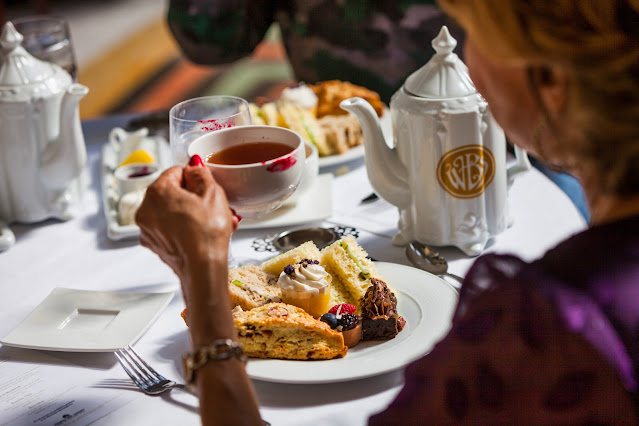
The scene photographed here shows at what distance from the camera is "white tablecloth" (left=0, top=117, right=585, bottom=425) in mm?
874

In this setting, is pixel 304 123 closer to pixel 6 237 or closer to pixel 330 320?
pixel 6 237

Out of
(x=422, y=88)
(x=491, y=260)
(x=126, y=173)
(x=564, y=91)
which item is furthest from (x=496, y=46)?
(x=126, y=173)

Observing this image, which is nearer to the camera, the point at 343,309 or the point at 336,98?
the point at 343,309

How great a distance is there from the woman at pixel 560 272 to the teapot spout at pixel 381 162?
57cm

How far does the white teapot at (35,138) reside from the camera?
1.36 metres

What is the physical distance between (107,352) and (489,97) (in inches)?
25.2

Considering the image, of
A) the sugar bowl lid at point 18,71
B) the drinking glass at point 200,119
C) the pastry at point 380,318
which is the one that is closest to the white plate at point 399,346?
the pastry at point 380,318

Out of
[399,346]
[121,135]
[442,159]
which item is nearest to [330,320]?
[399,346]

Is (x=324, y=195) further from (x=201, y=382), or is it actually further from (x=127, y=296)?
(x=201, y=382)

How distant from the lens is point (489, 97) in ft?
2.36

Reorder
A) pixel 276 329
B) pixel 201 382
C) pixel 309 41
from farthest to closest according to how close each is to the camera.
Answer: pixel 309 41
pixel 276 329
pixel 201 382

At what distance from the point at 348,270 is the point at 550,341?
511 mm

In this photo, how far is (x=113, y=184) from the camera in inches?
60.5

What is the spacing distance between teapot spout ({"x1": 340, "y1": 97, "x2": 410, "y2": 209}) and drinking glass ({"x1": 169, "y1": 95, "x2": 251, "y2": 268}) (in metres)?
0.19
